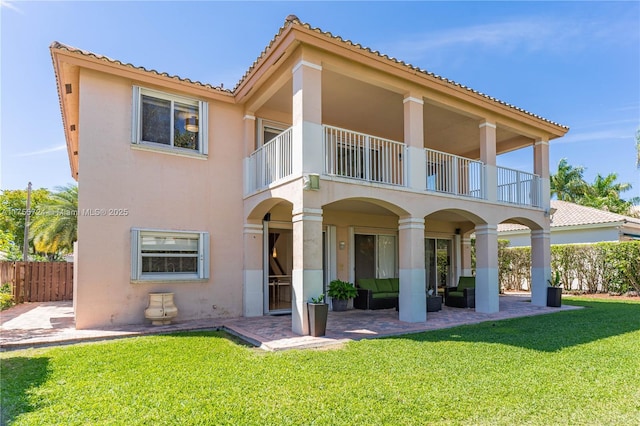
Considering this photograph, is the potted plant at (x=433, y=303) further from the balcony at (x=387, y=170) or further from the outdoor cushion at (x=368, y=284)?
the balcony at (x=387, y=170)

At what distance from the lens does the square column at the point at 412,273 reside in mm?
9406

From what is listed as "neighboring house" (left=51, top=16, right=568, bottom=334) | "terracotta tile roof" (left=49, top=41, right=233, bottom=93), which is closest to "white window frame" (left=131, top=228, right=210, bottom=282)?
"neighboring house" (left=51, top=16, right=568, bottom=334)

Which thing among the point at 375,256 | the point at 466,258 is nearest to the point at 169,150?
the point at 375,256

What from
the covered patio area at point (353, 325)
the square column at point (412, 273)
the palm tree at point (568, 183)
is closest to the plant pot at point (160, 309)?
the covered patio area at point (353, 325)

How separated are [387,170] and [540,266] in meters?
6.98

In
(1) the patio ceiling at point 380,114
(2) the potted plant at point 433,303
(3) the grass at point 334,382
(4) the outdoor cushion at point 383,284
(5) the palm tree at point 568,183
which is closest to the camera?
(3) the grass at point 334,382

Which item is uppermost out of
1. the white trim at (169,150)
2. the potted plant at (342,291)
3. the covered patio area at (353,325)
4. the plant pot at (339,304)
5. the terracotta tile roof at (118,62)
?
the terracotta tile roof at (118,62)

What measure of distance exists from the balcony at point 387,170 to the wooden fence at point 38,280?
1020 cm

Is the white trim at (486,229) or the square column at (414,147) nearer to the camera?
the square column at (414,147)

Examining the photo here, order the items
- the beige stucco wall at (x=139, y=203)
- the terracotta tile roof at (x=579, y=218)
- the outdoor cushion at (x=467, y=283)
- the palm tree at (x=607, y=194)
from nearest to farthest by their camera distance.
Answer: the beige stucco wall at (x=139, y=203)
the outdoor cushion at (x=467, y=283)
the terracotta tile roof at (x=579, y=218)
the palm tree at (x=607, y=194)

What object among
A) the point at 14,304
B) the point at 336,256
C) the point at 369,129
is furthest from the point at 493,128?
the point at 14,304

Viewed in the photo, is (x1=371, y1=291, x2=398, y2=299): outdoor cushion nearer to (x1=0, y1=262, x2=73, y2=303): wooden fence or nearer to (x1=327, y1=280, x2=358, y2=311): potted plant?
(x1=327, y1=280, x2=358, y2=311): potted plant

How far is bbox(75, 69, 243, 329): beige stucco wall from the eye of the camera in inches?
347

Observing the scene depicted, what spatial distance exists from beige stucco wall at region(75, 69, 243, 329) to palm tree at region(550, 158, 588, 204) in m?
34.0
